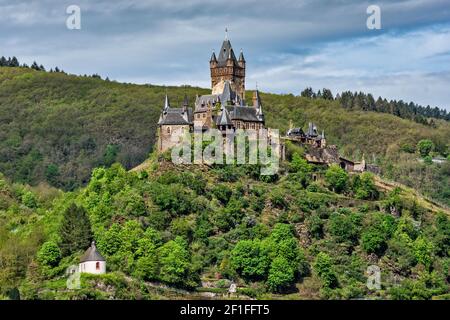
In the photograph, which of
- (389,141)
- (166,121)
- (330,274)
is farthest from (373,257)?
(389,141)

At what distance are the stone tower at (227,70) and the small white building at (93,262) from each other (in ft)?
106

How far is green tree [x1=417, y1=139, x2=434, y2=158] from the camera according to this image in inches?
7466

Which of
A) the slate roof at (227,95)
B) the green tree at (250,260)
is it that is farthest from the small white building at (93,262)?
the slate roof at (227,95)

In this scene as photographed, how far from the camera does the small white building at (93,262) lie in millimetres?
101125

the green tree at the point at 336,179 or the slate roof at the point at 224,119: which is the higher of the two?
Answer: the slate roof at the point at 224,119

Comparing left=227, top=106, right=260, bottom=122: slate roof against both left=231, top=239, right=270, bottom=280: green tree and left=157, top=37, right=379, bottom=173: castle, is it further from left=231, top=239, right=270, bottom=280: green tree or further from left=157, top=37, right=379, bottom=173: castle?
left=231, top=239, right=270, bottom=280: green tree

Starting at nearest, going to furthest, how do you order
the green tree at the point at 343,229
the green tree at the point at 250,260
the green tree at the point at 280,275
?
1. the green tree at the point at 280,275
2. the green tree at the point at 250,260
3. the green tree at the point at 343,229

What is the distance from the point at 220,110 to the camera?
124 metres

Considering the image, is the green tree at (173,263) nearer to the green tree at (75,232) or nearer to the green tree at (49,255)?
the green tree at (75,232)

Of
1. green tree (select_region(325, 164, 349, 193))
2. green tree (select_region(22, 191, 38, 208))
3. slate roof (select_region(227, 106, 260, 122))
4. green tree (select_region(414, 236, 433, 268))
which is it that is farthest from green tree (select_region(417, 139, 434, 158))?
green tree (select_region(414, 236, 433, 268))

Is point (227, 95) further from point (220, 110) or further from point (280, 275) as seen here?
point (280, 275)

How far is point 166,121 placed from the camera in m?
121

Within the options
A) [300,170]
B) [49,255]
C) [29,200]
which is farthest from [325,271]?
[29,200]
